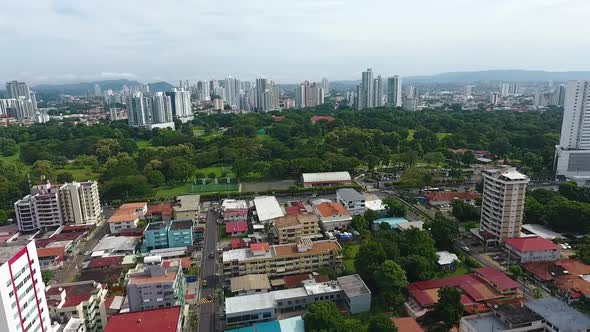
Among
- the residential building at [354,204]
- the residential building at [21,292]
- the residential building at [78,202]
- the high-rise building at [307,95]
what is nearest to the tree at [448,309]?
the residential building at [354,204]

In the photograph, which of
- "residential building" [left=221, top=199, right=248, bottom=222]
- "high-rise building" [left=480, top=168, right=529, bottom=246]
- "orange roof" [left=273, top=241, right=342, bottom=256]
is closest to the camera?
"orange roof" [left=273, top=241, right=342, bottom=256]

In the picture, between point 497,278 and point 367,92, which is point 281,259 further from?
point 367,92

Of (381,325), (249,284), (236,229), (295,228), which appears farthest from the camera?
(236,229)

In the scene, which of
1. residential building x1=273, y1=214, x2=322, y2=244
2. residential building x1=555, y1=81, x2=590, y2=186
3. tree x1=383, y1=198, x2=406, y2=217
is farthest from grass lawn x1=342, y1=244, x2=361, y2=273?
residential building x1=555, y1=81, x2=590, y2=186

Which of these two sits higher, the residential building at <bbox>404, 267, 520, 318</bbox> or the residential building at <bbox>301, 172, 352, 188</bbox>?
the residential building at <bbox>301, 172, 352, 188</bbox>

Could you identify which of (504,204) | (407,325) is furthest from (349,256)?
(504,204)

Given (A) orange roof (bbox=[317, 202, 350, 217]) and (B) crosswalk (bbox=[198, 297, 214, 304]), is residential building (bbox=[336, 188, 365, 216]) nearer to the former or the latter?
(A) orange roof (bbox=[317, 202, 350, 217])

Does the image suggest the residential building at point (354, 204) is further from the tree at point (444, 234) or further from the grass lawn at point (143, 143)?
the grass lawn at point (143, 143)

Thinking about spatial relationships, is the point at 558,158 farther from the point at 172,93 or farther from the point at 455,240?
the point at 172,93
